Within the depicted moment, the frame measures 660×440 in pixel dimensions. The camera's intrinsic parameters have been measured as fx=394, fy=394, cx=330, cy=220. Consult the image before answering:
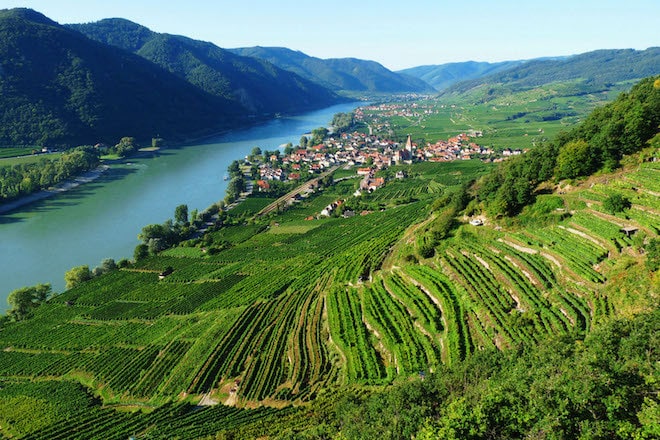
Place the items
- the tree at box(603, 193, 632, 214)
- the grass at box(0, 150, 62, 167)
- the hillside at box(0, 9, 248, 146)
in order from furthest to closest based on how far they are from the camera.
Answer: the hillside at box(0, 9, 248, 146) < the grass at box(0, 150, 62, 167) < the tree at box(603, 193, 632, 214)

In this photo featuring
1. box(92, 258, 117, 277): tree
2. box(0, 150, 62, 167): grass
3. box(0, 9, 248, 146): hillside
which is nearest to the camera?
box(92, 258, 117, 277): tree

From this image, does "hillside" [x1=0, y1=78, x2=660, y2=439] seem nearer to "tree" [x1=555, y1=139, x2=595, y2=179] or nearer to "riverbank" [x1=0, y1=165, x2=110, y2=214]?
"tree" [x1=555, y1=139, x2=595, y2=179]

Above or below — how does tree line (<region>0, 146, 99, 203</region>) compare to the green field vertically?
below

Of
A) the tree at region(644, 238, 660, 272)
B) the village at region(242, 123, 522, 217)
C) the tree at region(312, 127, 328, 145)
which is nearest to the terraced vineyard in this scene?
the tree at region(644, 238, 660, 272)

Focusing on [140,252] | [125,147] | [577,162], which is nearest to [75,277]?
[140,252]

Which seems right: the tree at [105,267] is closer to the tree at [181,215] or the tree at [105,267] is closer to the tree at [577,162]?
the tree at [181,215]

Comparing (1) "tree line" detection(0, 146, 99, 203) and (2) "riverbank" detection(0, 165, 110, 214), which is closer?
(2) "riverbank" detection(0, 165, 110, 214)

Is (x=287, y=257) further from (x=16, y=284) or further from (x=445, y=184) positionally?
(x=445, y=184)
